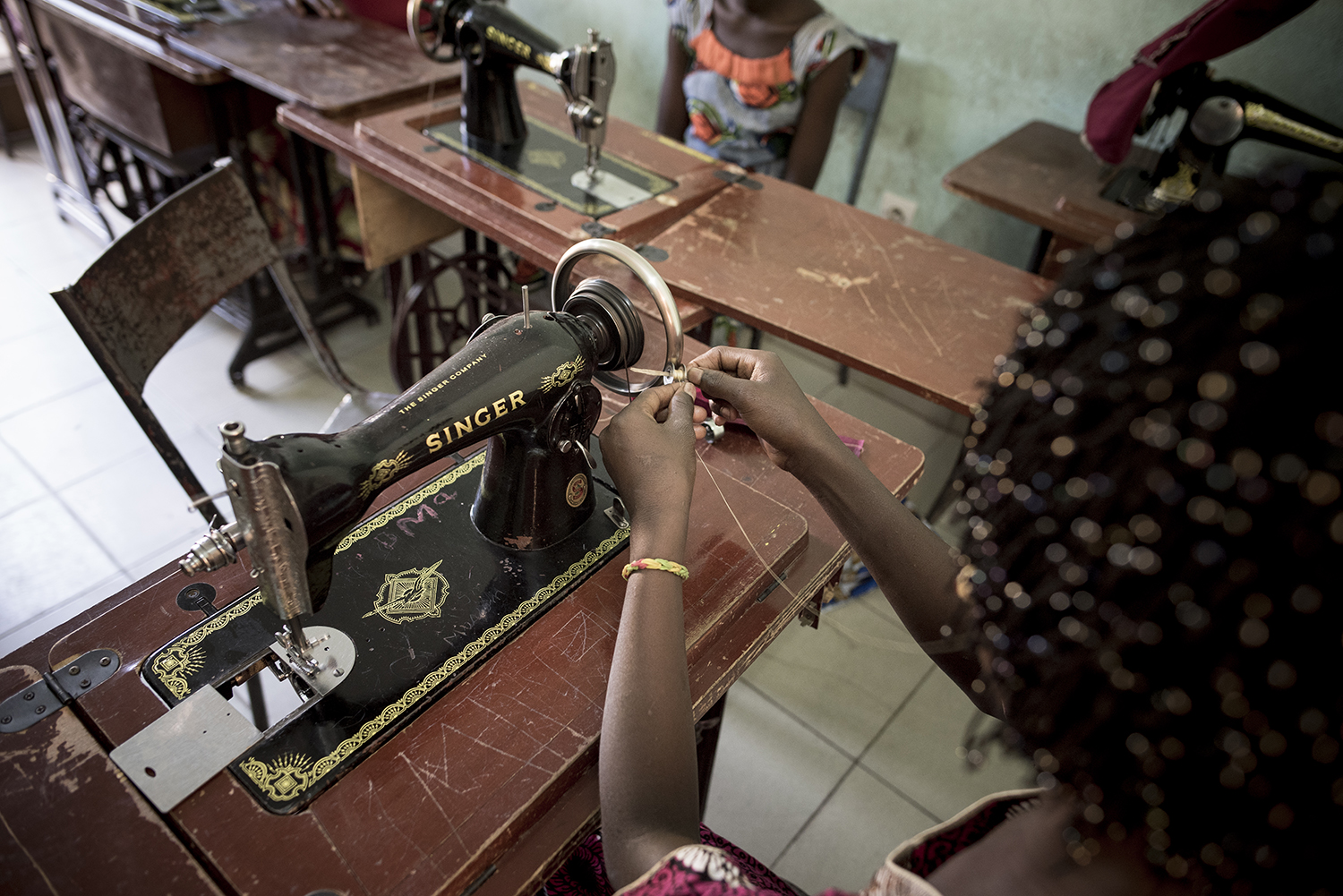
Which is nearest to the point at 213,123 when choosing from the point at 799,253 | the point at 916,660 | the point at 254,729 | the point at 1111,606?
the point at 799,253

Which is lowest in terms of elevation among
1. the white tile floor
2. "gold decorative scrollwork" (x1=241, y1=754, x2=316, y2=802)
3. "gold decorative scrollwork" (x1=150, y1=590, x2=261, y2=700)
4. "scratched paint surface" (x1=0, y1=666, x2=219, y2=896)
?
the white tile floor

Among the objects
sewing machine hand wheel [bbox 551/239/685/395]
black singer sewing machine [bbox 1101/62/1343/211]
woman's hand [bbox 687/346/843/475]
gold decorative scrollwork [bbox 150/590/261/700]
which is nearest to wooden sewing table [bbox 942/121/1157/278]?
black singer sewing machine [bbox 1101/62/1343/211]

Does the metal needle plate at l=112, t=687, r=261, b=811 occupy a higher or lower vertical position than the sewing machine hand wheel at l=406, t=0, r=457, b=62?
lower

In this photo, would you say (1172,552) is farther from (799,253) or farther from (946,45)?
(946,45)

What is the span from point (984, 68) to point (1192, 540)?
275 cm

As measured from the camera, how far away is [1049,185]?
229cm

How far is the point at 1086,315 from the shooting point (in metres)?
0.54

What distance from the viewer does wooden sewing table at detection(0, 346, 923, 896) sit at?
2.49 feet

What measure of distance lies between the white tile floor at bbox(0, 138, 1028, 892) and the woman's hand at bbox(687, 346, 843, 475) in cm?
116

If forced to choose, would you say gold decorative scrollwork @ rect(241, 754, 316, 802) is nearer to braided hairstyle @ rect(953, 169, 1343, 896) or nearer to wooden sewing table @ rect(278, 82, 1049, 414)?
braided hairstyle @ rect(953, 169, 1343, 896)

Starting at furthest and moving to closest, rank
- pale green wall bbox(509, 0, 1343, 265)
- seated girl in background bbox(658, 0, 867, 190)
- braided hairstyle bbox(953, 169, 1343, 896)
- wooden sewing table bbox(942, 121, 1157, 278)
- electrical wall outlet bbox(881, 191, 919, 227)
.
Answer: electrical wall outlet bbox(881, 191, 919, 227), seated girl in background bbox(658, 0, 867, 190), pale green wall bbox(509, 0, 1343, 265), wooden sewing table bbox(942, 121, 1157, 278), braided hairstyle bbox(953, 169, 1343, 896)

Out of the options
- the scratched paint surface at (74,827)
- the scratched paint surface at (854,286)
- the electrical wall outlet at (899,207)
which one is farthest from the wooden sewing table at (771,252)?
the electrical wall outlet at (899,207)

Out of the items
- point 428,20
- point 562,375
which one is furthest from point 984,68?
point 562,375

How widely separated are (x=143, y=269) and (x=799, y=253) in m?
1.28
